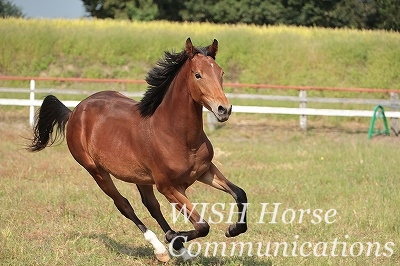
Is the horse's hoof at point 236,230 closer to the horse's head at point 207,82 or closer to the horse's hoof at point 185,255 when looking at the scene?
the horse's hoof at point 185,255

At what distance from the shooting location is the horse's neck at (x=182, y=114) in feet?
19.9

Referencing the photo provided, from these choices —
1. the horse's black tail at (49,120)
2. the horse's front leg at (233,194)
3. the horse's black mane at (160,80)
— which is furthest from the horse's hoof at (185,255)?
the horse's black tail at (49,120)

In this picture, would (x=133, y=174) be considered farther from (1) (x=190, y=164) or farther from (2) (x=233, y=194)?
(2) (x=233, y=194)

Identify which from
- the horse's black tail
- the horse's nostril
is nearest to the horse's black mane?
the horse's nostril

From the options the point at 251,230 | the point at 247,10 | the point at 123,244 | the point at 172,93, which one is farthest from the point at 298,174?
the point at 247,10

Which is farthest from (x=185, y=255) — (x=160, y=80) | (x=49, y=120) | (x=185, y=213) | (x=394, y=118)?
(x=394, y=118)

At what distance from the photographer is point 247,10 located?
4141 cm

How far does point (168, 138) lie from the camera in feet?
20.2

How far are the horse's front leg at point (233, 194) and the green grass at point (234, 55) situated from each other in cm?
1993

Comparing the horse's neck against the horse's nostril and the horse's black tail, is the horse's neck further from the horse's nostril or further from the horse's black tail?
the horse's black tail

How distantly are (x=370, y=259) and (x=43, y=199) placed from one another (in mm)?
4609

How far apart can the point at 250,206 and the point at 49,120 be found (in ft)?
9.29

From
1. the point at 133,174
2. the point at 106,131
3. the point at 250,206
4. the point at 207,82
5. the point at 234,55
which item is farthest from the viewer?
the point at 234,55

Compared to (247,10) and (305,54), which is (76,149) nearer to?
(305,54)
